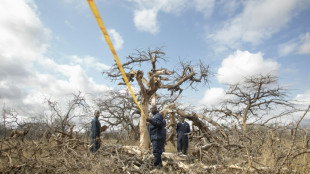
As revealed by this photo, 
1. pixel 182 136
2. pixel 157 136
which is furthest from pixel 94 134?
pixel 182 136

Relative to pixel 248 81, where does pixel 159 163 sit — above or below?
below

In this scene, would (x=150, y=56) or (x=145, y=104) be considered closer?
(x=145, y=104)

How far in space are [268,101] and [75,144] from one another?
14663 mm

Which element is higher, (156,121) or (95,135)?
(156,121)

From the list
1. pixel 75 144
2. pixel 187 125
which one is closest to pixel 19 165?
pixel 75 144

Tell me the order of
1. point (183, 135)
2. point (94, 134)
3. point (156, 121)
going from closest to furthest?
point (156, 121) < point (94, 134) < point (183, 135)

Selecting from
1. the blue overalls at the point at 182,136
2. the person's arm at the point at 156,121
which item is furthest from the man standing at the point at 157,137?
the blue overalls at the point at 182,136

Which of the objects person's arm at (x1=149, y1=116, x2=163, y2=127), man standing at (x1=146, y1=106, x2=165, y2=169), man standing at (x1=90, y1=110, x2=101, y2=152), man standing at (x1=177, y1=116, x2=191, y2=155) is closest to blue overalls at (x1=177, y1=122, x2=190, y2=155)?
man standing at (x1=177, y1=116, x2=191, y2=155)

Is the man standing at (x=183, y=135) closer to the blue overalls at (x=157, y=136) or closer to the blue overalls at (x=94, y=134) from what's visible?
the blue overalls at (x=157, y=136)

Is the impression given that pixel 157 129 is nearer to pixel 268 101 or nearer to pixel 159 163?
pixel 159 163

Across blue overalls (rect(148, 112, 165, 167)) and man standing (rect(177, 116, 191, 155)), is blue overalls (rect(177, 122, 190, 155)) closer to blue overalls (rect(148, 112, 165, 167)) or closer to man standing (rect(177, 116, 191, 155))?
man standing (rect(177, 116, 191, 155))

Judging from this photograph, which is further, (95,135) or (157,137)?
(95,135)

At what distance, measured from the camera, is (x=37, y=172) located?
4711 mm

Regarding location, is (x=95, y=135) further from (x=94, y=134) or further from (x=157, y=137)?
(x=157, y=137)
